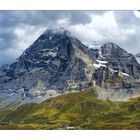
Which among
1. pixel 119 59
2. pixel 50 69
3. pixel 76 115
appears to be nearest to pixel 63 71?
pixel 50 69

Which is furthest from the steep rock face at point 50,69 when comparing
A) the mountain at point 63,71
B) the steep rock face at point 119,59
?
the steep rock face at point 119,59

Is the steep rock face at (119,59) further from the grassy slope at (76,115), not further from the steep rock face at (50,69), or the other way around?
the grassy slope at (76,115)

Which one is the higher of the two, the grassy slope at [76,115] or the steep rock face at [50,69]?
the steep rock face at [50,69]

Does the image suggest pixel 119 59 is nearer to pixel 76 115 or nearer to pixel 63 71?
pixel 63 71

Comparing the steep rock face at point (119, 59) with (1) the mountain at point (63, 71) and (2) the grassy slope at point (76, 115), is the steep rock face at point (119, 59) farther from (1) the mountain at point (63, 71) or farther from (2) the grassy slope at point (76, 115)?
(2) the grassy slope at point (76, 115)

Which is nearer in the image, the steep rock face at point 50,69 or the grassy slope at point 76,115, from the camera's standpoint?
the grassy slope at point 76,115

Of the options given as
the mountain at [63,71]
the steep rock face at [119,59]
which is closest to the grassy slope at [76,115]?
the mountain at [63,71]
